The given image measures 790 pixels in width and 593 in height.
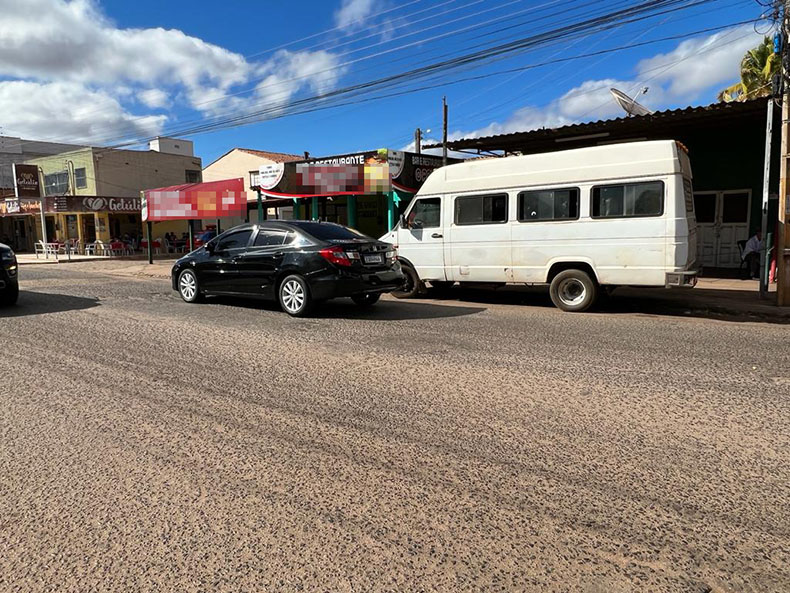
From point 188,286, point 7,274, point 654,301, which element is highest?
point 7,274

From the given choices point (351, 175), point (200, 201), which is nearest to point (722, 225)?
point (351, 175)

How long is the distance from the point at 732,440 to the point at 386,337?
4333 millimetres

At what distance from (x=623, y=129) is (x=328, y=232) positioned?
8.79 metres

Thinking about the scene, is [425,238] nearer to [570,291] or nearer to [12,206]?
[570,291]

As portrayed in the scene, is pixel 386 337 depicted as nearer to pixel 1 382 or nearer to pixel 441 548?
pixel 1 382

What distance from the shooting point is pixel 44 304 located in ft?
35.1

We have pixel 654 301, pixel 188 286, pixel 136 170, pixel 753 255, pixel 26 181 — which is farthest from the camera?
pixel 136 170

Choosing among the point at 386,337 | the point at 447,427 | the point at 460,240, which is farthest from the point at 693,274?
the point at 447,427

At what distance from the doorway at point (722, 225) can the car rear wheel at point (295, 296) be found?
11.0m

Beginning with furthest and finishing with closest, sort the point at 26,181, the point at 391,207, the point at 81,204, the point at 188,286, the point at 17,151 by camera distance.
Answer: the point at 17,151
the point at 81,204
the point at 26,181
the point at 391,207
the point at 188,286

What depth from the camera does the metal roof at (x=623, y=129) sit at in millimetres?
12125

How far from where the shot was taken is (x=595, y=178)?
29.5ft

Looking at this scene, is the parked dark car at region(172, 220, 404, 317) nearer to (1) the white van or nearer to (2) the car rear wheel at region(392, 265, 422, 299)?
(2) the car rear wheel at region(392, 265, 422, 299)

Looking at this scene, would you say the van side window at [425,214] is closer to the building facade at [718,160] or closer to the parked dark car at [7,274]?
the building facade at [718,160]
